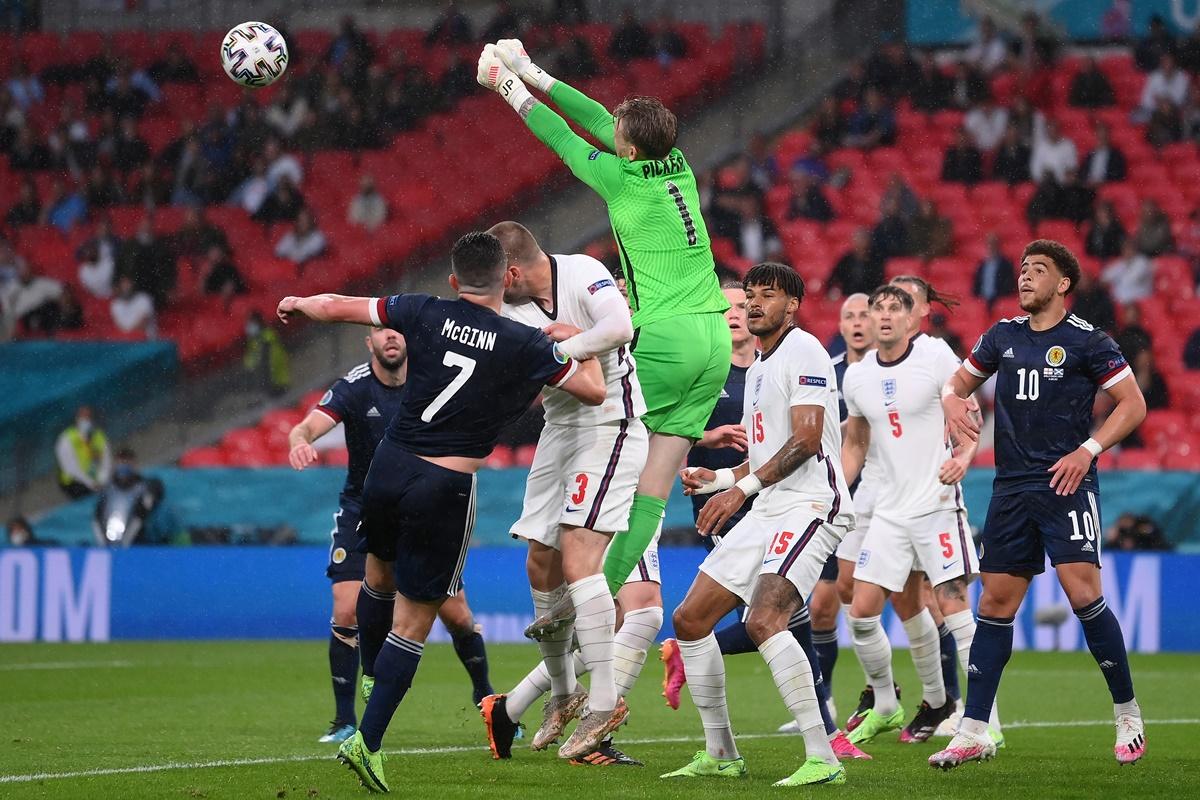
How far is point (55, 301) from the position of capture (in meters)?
21.8

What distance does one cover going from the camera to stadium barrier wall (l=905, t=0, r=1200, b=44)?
23.6m

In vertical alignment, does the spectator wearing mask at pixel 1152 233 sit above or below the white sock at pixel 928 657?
above

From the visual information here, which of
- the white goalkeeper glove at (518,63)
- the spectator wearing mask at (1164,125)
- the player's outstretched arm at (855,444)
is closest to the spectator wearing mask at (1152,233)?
the spectator wearing mask at (1164,125)

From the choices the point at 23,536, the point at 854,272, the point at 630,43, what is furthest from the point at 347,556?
the point at 630,43

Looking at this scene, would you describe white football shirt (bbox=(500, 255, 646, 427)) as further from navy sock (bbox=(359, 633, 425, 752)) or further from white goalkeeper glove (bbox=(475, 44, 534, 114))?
navy sock (bbox=(359, 633, 425, 752))

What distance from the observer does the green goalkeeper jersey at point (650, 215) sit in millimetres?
7895

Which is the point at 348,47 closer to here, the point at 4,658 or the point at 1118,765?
the point at 4,658

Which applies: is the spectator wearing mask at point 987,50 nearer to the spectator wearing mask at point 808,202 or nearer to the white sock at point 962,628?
the spectator wearing mask at point 808,202

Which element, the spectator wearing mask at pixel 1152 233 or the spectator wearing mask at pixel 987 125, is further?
the spectator wearing mask at pixel 987 125

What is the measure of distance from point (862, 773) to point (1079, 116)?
1698 centimetres

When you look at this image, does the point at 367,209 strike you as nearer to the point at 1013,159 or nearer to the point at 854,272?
the point at 854,272

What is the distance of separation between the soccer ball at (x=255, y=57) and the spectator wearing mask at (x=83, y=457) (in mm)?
8302

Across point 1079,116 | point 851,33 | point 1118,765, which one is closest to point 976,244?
point 1079,116

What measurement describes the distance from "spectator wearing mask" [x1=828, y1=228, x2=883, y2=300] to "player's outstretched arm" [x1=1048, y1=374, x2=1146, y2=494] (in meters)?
12.2
